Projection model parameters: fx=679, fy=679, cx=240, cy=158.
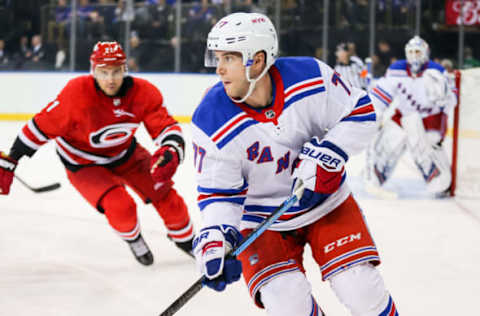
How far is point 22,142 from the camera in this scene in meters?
2.89

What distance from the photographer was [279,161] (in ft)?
5.84

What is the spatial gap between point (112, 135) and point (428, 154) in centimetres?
257

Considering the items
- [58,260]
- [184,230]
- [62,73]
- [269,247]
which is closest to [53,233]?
[58,260]

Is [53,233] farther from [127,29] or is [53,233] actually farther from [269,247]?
[127,29]

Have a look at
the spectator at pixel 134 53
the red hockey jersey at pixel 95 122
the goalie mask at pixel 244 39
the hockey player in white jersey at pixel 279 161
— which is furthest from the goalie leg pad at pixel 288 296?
the spectator at pixel 134 53

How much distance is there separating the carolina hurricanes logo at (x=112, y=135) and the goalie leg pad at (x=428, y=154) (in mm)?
2337

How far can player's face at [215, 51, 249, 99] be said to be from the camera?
1.69 m

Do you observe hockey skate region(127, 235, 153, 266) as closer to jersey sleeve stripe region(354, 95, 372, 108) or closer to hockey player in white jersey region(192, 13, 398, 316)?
hockey player in white jersey region(192, 13, 398, 316)

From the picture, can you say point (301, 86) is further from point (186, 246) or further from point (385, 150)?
point (385, 150)

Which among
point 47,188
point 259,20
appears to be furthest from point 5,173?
point 47,188

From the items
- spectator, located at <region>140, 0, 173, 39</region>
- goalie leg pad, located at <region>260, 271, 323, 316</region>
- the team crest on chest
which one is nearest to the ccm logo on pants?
goalie leg pad, located at <region>260, 271, 323, 316</region>

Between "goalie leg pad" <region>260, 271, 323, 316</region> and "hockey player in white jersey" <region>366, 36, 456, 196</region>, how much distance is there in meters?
3.07

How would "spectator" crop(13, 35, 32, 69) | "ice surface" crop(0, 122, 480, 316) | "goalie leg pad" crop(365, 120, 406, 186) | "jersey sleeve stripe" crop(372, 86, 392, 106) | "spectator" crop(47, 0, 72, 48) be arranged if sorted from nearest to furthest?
"ice surface" crop(0, 122, 480, 316) → "jersey sleeve stripe" crop(372, 86, 392, 106) → "goalie leg pad" crop(365, 120, 406, 186) → "spectator" crop(13, 35, 32, 69) → "spectator" crop(47, 0, 72, 48)

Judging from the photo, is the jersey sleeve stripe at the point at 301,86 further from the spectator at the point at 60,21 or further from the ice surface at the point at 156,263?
the spectator at the point at 60,21
